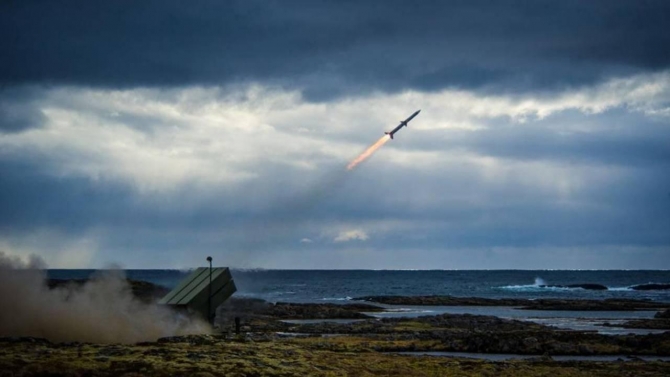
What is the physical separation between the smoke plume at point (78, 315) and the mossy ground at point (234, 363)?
7601 millimetres

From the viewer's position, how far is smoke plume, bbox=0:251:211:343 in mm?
41625

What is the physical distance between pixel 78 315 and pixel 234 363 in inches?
656

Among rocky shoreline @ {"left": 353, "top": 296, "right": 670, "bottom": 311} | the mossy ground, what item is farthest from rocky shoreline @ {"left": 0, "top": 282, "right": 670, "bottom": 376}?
rocky shoreline @ {"left": 353, "top": 296, "right": 670, "bottom": 311}

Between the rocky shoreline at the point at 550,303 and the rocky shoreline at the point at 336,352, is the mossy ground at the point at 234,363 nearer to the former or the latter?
the rocky shoreline at the point at 336,352

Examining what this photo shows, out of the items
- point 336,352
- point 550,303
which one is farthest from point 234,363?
point 550,303

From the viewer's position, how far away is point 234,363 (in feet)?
99.2

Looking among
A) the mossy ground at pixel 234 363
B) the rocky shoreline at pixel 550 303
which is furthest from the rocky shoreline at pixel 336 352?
the rocky shoreline at pixel 550 303

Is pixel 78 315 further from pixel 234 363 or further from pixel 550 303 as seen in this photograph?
pixel 550 303

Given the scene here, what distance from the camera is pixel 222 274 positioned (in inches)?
2000

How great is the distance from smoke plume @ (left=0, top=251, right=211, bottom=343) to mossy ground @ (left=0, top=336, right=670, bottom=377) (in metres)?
7.60

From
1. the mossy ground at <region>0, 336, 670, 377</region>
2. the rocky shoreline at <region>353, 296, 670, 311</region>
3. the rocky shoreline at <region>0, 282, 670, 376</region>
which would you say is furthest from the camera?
the rocky shoreline at <region>353, 296, 670, 311</region>

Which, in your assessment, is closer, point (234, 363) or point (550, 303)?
point (234, 363)

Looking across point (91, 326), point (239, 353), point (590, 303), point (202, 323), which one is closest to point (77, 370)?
point (239, 353)

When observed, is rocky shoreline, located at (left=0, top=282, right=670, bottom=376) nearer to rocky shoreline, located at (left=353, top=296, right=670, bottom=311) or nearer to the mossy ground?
the mossy ground
